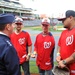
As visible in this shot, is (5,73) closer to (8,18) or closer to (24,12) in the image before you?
(8,18)

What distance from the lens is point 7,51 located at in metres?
2.21

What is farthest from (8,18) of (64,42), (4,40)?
(64,42)

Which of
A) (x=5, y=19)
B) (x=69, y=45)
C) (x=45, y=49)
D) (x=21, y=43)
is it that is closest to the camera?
(x=5, y=19)

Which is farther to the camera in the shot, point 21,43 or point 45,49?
point 21,43

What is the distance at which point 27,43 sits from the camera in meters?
4.60

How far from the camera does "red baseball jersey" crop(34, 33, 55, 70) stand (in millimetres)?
4266

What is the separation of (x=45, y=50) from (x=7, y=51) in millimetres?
2131

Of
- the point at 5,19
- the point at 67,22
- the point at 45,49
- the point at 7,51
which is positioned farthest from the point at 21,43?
the point at 7,51

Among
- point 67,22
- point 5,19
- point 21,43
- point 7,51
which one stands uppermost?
point 5,19

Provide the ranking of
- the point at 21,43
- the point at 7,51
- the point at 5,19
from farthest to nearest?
the point at 21,43, the point at 5,19, the point at 7,51

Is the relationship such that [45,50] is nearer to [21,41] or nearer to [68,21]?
[21,41]

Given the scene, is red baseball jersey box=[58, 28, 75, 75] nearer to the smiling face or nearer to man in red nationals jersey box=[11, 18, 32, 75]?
the smiling face

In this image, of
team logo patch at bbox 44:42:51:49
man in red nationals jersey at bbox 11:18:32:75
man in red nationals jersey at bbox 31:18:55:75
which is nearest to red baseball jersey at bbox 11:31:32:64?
man in red nationals jersey at bbox 11:18:32:75

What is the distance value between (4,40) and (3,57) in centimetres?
21
